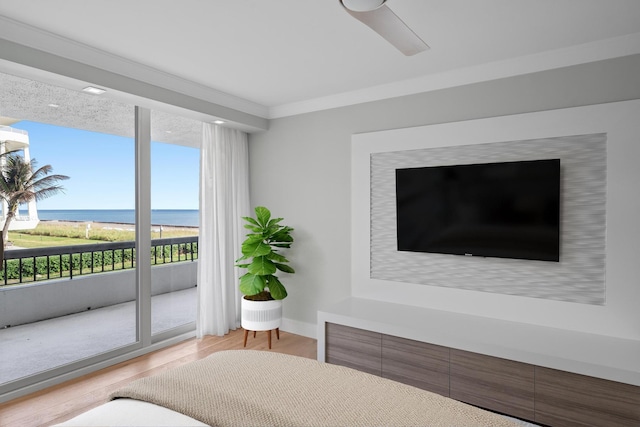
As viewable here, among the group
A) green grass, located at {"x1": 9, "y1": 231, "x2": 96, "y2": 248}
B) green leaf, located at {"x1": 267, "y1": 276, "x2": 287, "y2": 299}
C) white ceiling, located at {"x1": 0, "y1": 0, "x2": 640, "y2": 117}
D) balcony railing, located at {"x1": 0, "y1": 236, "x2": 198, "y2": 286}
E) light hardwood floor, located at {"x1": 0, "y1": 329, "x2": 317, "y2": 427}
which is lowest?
light hardwood floor, located at {"x1": 0, "y1": 329, "x2": 317, "y2": 427}

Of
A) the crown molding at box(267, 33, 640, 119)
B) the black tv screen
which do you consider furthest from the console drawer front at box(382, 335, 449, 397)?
the crown molding at box(267, 33, 640, 119)

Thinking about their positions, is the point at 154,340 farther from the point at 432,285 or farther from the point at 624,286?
the point at 624,286

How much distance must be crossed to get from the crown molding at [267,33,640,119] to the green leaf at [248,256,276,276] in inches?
63.9

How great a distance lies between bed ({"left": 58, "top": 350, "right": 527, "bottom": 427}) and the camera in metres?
1.38

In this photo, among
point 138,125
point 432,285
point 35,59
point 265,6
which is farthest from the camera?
point 138,125

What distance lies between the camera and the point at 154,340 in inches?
146

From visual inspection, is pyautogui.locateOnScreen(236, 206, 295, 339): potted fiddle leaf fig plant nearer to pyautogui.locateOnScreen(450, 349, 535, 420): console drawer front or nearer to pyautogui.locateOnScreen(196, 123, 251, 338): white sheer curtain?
pyautogui.locateOnScreen(196, 123, 251, 338): white sheer curtain

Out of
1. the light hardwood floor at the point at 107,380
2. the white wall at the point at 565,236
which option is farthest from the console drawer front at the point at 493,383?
the light hardwood floor at the point at 107,380

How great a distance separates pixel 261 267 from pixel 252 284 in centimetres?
18

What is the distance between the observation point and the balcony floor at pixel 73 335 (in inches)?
109

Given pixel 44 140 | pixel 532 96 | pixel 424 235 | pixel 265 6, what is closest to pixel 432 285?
pixel 424 235

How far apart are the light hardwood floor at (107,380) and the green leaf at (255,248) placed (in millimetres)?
939

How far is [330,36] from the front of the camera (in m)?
2.51

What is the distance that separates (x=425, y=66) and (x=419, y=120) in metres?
0.47
